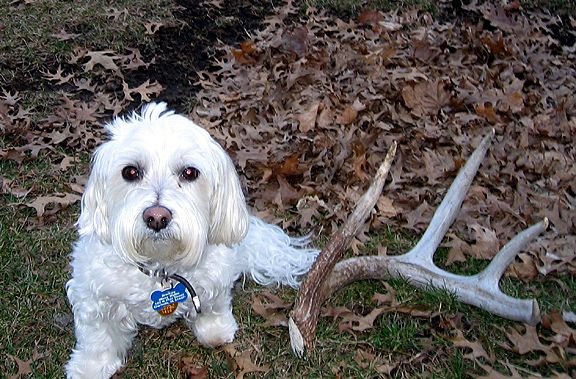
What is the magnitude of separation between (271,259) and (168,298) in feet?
3.08

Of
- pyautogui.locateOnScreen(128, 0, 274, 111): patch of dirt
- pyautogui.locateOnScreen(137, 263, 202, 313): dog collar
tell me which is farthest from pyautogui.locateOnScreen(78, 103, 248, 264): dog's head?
pyautogui.locateOnScreen(128, 0, 274, 111): patch of dirt

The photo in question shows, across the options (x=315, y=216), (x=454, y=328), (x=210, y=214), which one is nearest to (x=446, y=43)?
(x=315, y=216)

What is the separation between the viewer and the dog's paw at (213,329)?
3838 millimetres

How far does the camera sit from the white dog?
2.99 meters

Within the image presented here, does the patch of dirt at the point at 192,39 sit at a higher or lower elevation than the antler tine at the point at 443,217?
lower

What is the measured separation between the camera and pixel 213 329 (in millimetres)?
3842

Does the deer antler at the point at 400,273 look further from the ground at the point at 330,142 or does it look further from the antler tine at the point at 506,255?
the ground at the point at 330,142

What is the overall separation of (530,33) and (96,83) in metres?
4.49

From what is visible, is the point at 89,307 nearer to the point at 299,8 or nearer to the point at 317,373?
the point at 317,373

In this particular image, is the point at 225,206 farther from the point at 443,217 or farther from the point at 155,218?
the point at 443,217

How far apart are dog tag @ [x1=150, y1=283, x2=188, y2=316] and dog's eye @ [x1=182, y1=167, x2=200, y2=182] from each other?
2.06 feet

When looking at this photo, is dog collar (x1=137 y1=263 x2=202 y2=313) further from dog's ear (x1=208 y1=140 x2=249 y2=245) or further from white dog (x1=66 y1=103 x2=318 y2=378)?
dog's ear (x1=208 y1=140 x2=249 y2=245)

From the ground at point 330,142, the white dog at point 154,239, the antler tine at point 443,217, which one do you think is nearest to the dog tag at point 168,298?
the white dog at point 154,239

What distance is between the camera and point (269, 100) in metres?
6.14
